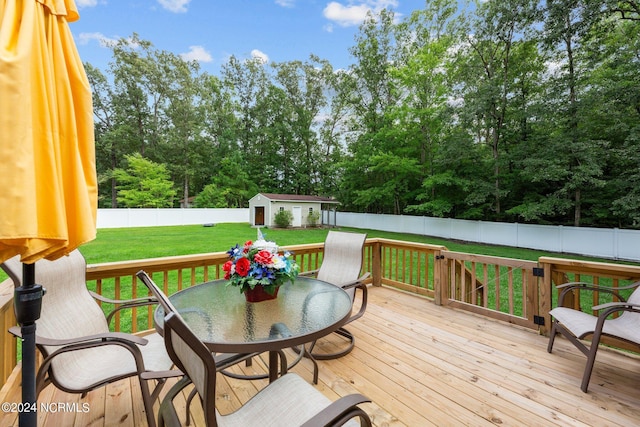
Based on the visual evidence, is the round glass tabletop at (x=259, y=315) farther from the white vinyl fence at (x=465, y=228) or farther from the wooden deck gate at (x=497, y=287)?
the white vinyl fence at (x=465, y=228)

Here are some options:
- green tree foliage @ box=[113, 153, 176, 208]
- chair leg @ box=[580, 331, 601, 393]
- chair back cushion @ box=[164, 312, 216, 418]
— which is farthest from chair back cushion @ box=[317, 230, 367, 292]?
green tree foliage @ box=[113, 153, 176, 208]

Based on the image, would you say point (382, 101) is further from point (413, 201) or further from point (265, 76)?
point (265, 76)

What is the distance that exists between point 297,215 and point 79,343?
16657 millimetres

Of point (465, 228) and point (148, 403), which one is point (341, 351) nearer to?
point (148, 403)

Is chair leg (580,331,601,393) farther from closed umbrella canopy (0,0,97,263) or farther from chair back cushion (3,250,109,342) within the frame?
chair back cushion (3,250,109,342)

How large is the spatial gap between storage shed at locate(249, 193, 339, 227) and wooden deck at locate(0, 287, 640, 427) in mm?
14695

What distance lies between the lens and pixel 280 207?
17594 mm

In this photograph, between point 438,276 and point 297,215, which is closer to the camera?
point 438,276

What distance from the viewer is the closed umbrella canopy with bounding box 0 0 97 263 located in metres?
0.85

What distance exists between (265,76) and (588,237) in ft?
78.2

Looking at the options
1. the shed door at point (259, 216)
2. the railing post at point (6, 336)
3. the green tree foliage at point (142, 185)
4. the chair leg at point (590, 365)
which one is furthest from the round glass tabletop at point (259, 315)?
the green tree foliage at point (142, 185)

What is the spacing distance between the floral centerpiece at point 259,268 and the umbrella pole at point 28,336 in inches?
44.9

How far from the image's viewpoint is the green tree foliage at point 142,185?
59.3 ft

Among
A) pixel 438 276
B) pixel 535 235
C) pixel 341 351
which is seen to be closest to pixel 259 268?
pixel 341 351
